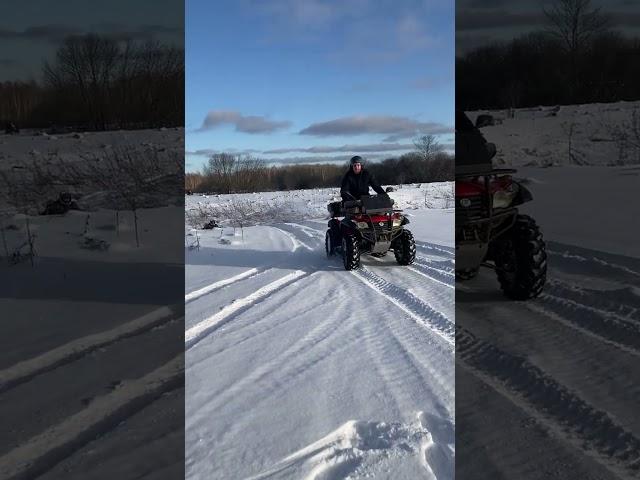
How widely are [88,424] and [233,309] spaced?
2343 mm

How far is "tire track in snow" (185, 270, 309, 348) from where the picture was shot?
2281 millimetres

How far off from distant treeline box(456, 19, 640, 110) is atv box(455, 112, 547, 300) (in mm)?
52

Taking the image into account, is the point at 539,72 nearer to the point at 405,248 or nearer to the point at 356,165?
the point at 356,165

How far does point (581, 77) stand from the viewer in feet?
1.81

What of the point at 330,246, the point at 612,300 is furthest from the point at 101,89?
the point at 330,246

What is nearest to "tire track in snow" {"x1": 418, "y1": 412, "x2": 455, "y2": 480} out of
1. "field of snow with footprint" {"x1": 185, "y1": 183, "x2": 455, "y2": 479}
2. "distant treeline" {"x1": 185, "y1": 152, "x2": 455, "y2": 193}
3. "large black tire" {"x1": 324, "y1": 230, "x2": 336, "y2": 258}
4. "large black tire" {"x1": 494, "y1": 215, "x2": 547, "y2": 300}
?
"field of snow with footprint" {"x1": 185, "y1": 183, "x2": 455, "y2": 479}

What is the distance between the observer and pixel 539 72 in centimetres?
56

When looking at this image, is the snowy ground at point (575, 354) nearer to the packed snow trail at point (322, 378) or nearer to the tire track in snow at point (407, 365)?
the packed snow trail at point (322, 378)

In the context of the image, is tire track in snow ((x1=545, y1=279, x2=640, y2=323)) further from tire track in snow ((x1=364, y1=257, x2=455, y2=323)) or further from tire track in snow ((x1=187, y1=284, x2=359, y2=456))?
tire track in snow ((x1=364, y1=257, x2=455, y2=323))

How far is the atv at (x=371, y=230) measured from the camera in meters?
3.94

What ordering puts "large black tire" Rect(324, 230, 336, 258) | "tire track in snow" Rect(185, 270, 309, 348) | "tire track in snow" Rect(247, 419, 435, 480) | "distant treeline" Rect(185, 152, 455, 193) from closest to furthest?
1. "tire track in snow" Rect(247, 419, 435, 480)
2. "tire track in snow" Rect(185, 270, 309, 348)
3. "distant treeline" Rect(185, 152, 455, 193)
4. "large black tire" Rect(324, 230, 336, 258)

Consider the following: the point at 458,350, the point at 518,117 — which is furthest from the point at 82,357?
the point at 518,117

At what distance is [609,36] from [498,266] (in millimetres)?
261

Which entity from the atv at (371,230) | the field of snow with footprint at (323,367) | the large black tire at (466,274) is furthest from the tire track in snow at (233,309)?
the large black tire at (466,274)
